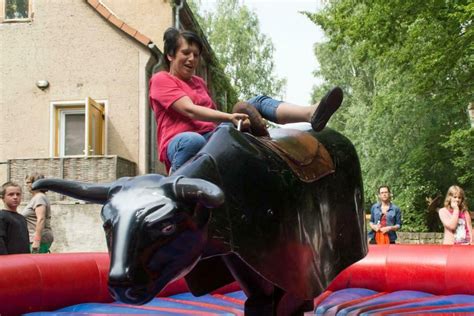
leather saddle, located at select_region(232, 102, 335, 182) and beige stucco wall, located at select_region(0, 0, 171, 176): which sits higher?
beige stucco wall, located at select_region(0, 0, 171, 176)

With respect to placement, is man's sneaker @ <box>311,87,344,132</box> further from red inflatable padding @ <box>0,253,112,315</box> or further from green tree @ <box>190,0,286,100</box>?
green tree @ <box>190,0,286,100</box>

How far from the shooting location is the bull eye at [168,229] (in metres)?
2.04

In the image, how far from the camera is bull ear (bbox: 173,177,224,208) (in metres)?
1.92

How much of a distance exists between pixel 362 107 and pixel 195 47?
21516 millimetres

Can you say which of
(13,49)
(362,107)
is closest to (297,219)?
(13,49)

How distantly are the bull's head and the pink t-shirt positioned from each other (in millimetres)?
673

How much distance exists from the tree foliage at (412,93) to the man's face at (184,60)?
780 cm

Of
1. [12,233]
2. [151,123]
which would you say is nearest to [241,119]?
[12,233]

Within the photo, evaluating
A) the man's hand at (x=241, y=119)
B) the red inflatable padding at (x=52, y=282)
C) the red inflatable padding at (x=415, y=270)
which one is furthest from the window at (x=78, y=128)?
the man's hand at (x=241, y=119)

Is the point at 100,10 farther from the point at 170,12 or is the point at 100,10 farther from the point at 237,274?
the point at 237,274

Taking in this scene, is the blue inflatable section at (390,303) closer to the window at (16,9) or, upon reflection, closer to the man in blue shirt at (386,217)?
the man in blue shirt at (386,217)

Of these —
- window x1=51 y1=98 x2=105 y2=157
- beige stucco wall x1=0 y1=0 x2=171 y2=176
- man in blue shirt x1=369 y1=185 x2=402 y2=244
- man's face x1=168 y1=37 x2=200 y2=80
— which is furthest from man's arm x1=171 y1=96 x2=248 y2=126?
beige stucco wall x1=0 y1=0 x2=171 y2=176

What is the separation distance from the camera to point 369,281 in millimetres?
4879

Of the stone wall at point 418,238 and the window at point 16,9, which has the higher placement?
the window at point 16,9
